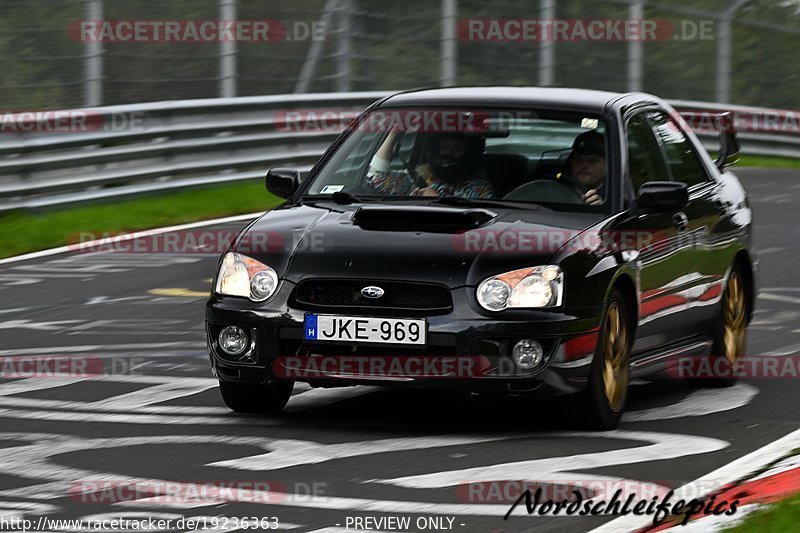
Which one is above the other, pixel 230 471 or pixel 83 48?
pixel 83 48

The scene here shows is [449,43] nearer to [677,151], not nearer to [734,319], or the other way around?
[734,319]

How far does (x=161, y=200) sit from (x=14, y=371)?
870cm

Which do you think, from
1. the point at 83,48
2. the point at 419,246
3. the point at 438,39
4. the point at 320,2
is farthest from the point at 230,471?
the point at 438,39

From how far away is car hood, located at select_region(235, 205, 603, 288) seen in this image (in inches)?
306

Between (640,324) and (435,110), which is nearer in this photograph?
(640,324)

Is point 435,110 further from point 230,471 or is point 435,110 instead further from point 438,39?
point 438,39

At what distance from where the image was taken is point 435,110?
9219 millimetres

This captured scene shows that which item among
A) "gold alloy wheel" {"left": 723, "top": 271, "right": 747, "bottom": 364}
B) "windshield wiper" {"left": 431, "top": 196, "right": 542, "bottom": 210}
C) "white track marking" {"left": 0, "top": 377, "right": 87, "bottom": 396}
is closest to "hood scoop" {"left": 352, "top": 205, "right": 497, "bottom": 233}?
"windshield wiper" {"left": 431, "top": 196, "right": 542, "bottom": 210}

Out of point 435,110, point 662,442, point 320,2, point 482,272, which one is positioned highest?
point 320,2

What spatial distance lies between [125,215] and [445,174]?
9.02 meters

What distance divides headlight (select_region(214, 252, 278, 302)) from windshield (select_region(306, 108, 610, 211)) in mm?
892

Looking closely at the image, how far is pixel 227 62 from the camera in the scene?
65.7ft

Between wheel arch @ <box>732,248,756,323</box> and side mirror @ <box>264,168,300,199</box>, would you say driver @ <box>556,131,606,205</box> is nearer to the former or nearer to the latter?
side mirror @ <box>264,168,300,199</box>

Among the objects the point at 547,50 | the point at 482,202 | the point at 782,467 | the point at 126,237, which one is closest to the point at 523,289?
the point at 482,202
